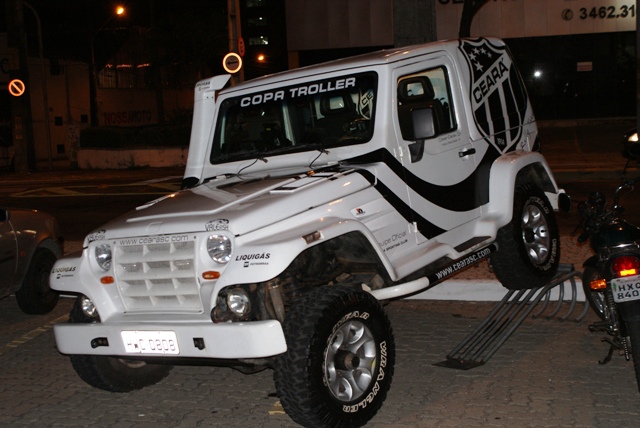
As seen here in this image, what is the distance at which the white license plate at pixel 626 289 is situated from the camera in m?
4.70

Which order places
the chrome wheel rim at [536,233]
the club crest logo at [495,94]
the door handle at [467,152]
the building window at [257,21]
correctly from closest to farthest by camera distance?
the door handle at [467,152] < the club crest logo at [495,94] < the chrome wheel rim at [536,233] < the building window at [257,21]

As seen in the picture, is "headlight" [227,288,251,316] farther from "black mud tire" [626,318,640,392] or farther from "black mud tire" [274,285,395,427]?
"black mud tire" [626,318,640,392]

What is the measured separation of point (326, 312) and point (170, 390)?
1.78 meters

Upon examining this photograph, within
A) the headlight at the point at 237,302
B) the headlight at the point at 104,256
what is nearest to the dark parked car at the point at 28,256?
the headlight at the point at 104,256

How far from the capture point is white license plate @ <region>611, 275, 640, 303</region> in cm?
470

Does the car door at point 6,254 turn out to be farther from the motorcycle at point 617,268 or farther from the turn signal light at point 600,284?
the turn signal light at point 600,284

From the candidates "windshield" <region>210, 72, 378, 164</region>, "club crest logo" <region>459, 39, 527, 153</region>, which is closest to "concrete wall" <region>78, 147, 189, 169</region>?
"club crest logo" <region>459, 39, 527, 153</region>

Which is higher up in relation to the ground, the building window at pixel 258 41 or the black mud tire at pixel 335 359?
the building window at pixel 258 41

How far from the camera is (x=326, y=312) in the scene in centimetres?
479

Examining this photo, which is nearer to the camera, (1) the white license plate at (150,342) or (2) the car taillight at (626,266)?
(2) the car taillight at (626,266)

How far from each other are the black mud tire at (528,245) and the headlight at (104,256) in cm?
347

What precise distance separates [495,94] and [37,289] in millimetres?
4934

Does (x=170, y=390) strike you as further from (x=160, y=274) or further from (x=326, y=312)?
(x=326, y=312)

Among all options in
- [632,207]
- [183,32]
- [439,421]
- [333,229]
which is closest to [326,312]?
[333,229]
